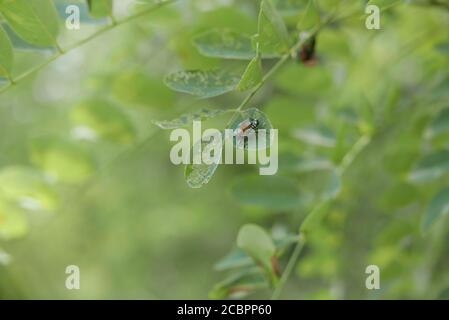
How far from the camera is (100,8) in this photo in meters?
0.83

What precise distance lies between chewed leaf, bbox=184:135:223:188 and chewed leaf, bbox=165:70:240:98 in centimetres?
8

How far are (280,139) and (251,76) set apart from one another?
0.54 meters

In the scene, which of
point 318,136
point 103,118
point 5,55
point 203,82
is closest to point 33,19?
point 5,55

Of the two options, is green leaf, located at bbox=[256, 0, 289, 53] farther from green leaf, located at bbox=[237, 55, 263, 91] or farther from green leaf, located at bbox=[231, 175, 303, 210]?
green leaf, located at bbox=[231, 175, 303, 210]

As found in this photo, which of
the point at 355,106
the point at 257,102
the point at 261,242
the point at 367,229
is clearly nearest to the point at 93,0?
the point at 261,242

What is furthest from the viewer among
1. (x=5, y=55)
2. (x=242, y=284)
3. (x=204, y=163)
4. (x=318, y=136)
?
(x=318, y=136)

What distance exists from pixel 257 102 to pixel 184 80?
1.05m

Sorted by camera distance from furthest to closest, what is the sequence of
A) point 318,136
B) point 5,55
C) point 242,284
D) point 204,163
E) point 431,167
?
point 318,136 → point 431,167 → point 242,284 → point 5,55 → point 204,163

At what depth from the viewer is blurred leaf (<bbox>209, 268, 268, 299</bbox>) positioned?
878 millimetres

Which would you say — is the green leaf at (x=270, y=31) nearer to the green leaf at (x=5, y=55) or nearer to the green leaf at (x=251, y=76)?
the green leaf at (x=251, y=76)

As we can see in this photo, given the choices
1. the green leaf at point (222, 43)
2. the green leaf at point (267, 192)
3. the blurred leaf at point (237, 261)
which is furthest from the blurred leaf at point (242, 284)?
the green leaf at point (222, 43)

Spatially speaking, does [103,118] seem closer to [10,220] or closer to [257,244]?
[10,220]

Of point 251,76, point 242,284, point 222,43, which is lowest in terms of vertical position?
point 242,284
